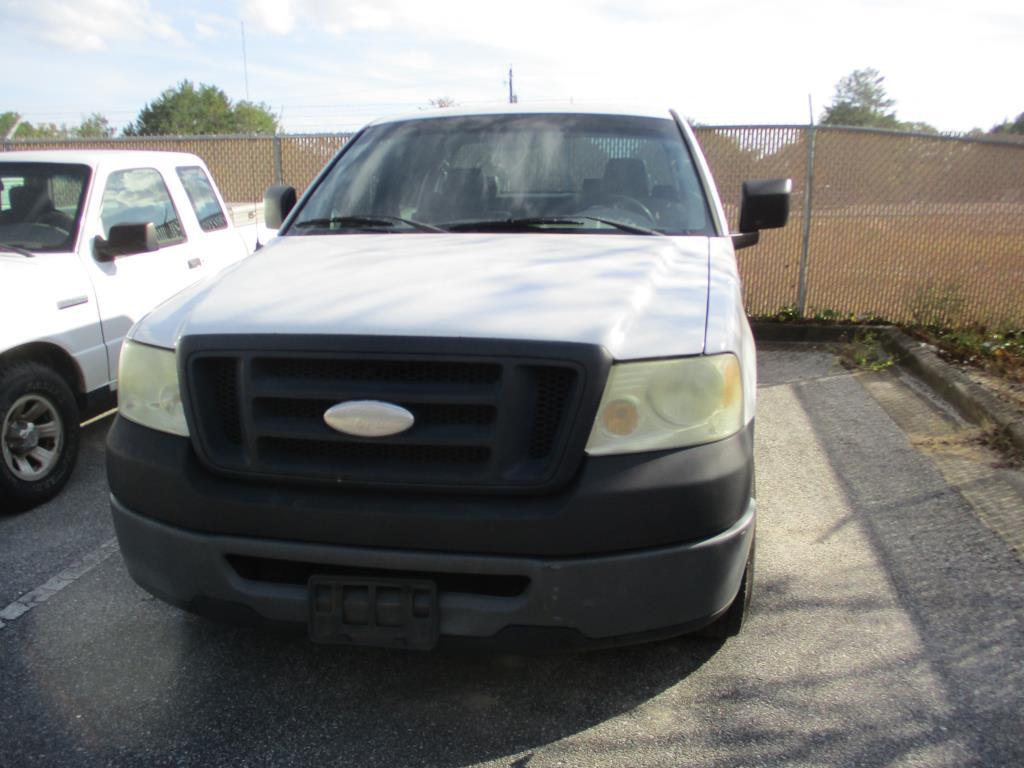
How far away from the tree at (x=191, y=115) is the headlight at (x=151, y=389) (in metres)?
64.8

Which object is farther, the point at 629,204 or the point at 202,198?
the point at 202,198

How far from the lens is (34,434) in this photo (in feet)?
14.8

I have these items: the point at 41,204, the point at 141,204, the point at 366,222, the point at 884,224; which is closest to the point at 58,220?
the point at 41,204

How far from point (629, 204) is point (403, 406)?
1.76m

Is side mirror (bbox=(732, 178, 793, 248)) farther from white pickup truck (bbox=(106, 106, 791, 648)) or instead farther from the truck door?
the truck door

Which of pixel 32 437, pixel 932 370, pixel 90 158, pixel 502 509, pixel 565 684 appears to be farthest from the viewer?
pixel 932 370

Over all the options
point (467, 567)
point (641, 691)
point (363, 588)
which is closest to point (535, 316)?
point (467, 567)

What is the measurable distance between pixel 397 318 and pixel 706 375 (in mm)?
888

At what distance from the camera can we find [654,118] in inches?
168

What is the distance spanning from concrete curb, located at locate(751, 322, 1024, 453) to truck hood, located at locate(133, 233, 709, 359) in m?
3.13

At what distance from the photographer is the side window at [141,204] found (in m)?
5.33

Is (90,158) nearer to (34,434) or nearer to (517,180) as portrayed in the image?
(34,434)

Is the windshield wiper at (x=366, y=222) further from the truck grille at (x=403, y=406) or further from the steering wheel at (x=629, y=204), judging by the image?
the truck grille at (x=403, y=406)

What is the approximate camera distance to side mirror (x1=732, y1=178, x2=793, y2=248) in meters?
4.20
